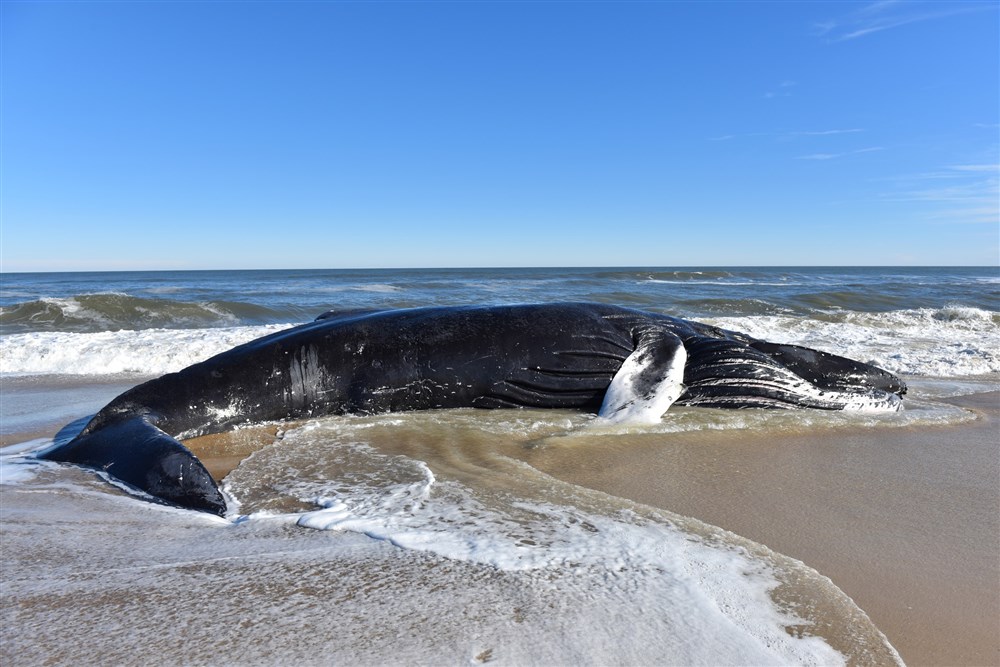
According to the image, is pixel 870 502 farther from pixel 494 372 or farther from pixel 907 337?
pixel 907 337

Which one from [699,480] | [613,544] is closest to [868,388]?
[699,480]

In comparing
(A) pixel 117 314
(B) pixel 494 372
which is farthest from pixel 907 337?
(A) pixel 117 314

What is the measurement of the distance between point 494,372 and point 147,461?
8.63 ft

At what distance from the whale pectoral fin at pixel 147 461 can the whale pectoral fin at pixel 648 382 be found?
2.94 meters

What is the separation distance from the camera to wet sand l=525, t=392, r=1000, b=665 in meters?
2.27

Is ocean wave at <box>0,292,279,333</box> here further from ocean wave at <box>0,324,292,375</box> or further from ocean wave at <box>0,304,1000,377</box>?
ocean wave at <box>0,324,292,375</box>

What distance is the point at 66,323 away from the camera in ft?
55.1

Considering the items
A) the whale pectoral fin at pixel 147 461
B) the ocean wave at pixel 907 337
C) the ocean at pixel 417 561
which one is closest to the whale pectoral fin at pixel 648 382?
the ocean at pixel 417 561

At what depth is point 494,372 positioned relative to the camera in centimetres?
525

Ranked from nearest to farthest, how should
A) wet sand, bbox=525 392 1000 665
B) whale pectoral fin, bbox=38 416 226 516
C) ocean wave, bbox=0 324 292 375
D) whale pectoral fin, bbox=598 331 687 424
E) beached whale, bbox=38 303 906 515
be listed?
1. wet sand, bbox=525 392 1000 665
2. whale pectoral fin, bbox=38 416 226 516
3. beached whale, bbox=38 303 906 515
4. whale pectoral fin, bbox=598 331 687 424
5. ocean wave, bbox=0 324 292 375

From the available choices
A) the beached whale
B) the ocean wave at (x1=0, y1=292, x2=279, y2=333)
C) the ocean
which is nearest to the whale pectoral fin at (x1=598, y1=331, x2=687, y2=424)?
the beached whale

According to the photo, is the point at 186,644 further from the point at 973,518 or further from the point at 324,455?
the point at 973,518

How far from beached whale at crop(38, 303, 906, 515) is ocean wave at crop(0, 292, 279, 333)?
1253 cm

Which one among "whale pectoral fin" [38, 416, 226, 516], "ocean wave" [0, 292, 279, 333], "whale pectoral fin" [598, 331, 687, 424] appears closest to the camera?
"whale pectoral fin" [38, 416, 226, 516]
